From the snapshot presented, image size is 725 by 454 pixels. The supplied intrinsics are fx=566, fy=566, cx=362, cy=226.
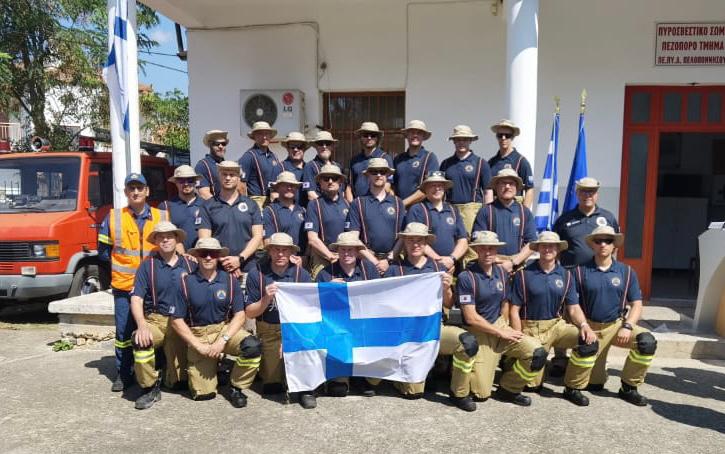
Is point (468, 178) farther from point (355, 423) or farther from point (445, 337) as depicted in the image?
point (355, 423)

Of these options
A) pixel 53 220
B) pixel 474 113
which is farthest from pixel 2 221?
pixel 474 113

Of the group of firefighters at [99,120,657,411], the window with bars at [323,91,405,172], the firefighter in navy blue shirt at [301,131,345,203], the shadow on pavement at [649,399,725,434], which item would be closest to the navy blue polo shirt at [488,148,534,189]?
the group of firefighters at [99,120,657,411]

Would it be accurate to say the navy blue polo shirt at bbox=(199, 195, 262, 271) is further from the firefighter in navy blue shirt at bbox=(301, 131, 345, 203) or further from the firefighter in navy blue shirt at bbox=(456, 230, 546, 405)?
the firefighter in navy blue shirt at bbox=(456, 230, 546, 405)

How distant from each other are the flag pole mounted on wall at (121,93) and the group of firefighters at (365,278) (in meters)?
1.31

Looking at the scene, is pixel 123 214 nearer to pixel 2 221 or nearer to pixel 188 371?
pixel 188 371

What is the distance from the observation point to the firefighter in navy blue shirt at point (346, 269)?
4816 millimetres

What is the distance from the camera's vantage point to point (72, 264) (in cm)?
723

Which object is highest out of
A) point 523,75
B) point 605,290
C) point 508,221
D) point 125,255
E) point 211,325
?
point 523,75

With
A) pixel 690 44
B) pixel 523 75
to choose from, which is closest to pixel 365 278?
pixel 523 75

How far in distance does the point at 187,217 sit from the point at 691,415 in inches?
185

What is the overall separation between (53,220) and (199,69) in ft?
10.6

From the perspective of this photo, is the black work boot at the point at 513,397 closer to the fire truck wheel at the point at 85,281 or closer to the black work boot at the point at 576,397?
the black work boot at the point at 576,397

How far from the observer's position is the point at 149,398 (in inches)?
184

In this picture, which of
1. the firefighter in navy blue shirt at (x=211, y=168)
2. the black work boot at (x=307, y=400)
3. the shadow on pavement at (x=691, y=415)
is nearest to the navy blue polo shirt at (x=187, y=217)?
the firefighter in navy blue shirt at (x=211, y=168)
